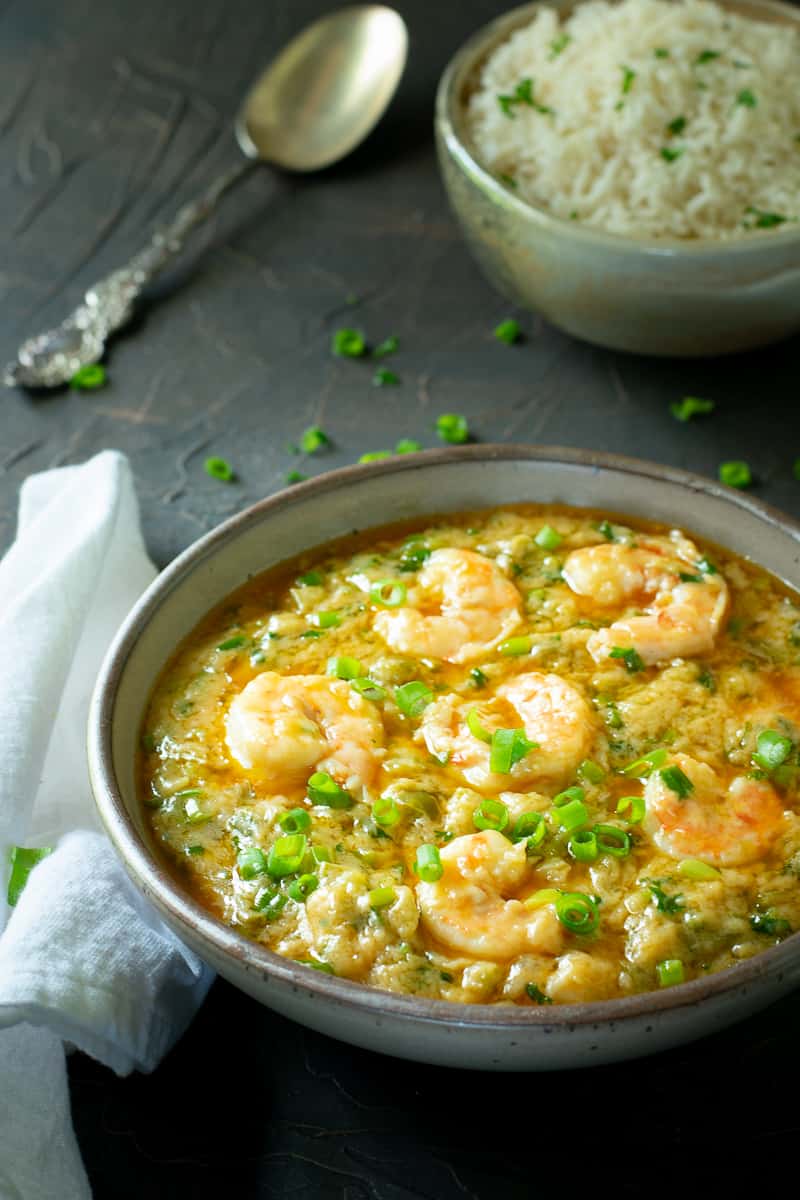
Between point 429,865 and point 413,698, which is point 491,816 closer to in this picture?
point 429,865

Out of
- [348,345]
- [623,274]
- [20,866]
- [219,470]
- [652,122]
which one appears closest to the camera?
[20,866]

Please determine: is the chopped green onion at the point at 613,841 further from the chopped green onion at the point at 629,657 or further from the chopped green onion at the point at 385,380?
the chopped green onion at the point at 385,380

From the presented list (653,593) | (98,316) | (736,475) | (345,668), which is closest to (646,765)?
(653,593)

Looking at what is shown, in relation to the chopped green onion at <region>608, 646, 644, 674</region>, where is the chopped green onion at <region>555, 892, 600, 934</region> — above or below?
above

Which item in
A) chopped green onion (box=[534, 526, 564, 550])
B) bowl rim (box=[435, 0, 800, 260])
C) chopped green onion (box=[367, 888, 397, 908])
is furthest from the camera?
bowl rim (box=[435, 0, 800, 260])

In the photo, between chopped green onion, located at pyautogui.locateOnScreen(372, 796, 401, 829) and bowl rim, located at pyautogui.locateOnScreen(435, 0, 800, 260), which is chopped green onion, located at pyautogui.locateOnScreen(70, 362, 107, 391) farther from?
chopped green onion, located at pyautogui.locateOnScreen(372, 796, 401, 829)

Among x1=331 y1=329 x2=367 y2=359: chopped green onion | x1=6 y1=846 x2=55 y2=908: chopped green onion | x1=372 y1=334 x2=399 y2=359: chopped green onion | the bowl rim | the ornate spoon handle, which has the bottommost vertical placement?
x1=372 y1=334 x2=399 y2=359: chopped green onion

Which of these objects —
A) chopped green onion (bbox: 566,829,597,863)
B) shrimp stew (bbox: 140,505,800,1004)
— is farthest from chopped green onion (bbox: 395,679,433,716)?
chopped green onion (bbox: 566,829,597,863)
